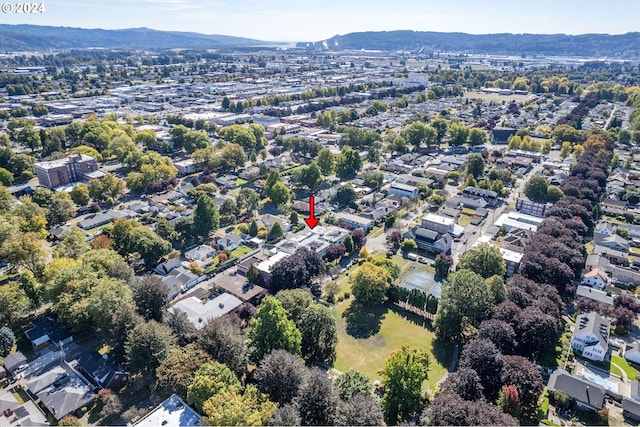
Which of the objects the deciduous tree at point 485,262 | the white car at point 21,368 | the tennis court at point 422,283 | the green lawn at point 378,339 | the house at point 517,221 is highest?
the deciduous tree at point 485,262

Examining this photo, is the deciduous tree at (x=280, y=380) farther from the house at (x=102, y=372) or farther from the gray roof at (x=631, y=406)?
the gray roof at (x=631, y=406)

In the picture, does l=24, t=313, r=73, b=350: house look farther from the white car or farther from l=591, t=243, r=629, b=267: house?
l=591, t=243, r=629, b=267: house

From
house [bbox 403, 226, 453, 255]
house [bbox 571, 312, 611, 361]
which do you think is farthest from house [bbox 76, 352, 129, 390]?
house [bbox 571, 312, 611, 361]

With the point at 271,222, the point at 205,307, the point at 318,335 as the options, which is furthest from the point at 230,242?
the point at 318,335

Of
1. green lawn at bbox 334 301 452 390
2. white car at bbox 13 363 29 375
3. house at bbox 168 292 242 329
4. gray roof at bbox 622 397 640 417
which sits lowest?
green lawn at bbox 334 301 452 390

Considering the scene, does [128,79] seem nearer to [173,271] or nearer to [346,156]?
[346,156]

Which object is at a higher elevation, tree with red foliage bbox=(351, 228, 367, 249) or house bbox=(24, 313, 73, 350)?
tree with red foliage bbox=(351, 228, 367, 249)

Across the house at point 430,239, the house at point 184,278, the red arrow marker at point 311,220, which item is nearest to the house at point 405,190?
the house at point 430,239
